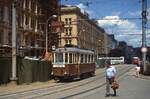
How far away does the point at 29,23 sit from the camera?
79.2 m

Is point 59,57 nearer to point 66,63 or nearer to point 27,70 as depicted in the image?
point 66,63

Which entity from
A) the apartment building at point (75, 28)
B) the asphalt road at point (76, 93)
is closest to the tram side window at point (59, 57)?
the asphalt road at point (76, 93)

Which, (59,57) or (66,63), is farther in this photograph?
(59,57)

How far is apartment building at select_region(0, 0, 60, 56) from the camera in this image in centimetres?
6612

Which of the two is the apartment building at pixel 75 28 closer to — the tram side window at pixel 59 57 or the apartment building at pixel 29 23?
the apartment building at pixel 29 23

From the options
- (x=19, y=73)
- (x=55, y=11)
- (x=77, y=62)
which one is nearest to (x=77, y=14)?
(x=55, y=11)

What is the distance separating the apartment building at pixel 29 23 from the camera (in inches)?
2603

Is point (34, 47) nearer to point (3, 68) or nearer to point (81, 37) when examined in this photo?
point (81, 37)

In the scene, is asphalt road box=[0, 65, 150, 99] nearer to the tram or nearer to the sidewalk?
the sidewalk

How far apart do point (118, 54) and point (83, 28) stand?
38.8 m

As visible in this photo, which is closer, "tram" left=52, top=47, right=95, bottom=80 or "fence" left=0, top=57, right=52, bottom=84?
"fence" left=0, top=57, right=52, bottom=84

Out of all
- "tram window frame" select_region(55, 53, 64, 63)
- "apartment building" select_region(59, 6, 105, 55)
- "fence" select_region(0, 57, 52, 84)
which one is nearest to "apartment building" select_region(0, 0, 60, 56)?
"apartment building" select_region(59, 6, 105, 55)

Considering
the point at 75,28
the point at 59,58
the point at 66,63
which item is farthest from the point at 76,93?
the point at 75,28

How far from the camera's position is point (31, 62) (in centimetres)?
4003
